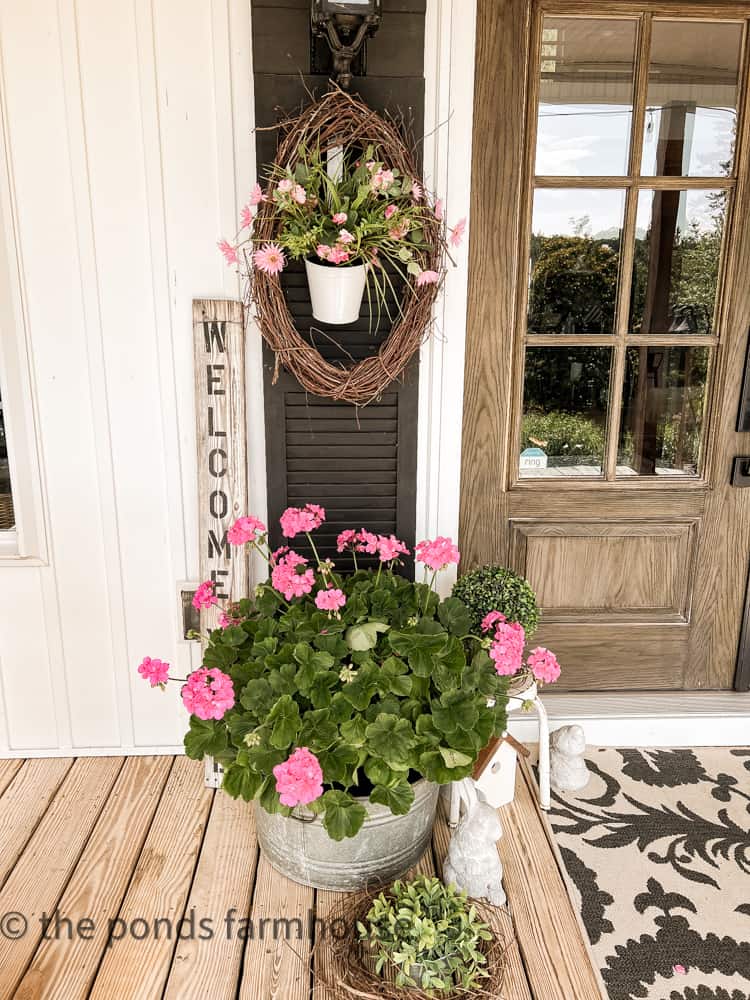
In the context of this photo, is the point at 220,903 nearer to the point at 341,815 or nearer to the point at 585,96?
the point at 341,815

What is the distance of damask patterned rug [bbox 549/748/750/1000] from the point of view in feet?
5.43

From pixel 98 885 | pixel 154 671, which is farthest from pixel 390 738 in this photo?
pixel 98 885

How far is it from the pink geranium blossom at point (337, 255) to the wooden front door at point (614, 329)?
501mm

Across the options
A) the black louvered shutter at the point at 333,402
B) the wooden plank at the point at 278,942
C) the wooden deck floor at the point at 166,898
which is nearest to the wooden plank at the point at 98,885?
the wooden deck floor at the point at 166,898

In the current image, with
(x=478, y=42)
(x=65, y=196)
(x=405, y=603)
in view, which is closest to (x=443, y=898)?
(x=405, y=603)

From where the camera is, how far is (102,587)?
224cm

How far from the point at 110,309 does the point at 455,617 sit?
1242 mm

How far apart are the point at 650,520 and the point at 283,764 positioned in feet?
4.82

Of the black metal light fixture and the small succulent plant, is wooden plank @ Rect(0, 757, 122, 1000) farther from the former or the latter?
the black metal light fixture

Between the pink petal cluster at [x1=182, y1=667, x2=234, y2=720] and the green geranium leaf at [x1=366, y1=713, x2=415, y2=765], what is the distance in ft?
1.02

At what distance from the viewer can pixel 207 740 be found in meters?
1.65

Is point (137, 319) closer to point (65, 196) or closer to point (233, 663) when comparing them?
point (65, 196)

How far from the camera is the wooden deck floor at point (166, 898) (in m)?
1.56

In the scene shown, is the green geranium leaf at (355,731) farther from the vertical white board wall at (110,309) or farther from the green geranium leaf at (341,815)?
the vertical white board wall at (110,309)
